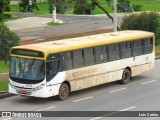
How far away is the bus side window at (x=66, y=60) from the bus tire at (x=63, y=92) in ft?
2.53

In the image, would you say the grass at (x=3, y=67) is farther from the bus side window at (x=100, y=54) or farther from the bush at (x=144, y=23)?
the bush at (x=144, y=23)

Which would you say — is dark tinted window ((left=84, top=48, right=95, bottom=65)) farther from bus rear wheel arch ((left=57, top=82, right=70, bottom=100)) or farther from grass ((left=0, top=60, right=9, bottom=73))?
grass ((left=0, top=60, right=9, bottom=73))

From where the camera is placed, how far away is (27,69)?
21734 mm

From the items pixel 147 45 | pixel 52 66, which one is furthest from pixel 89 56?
pixel 147 45

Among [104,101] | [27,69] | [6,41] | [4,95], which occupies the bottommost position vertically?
[104,101]

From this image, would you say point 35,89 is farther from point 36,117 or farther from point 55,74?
point 36,117

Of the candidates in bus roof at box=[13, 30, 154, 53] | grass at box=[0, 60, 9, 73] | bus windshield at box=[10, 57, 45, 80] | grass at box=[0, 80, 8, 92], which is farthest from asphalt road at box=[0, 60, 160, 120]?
grass at box=[0, 60, 9, 73]

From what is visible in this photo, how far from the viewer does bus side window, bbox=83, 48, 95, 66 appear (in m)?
23.6

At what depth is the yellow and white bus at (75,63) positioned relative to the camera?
70.8 feet

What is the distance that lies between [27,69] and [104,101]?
346 cm

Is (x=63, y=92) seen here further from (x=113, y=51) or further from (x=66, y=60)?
(x=113, y=51)

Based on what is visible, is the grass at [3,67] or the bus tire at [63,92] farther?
the grass at [3,67]

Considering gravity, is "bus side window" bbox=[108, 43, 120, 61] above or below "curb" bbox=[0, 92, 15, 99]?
above

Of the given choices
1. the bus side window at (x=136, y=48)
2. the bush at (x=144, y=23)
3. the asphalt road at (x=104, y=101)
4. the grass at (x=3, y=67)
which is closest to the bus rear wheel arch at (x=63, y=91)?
the asphalt road at (x=104, y=101)
